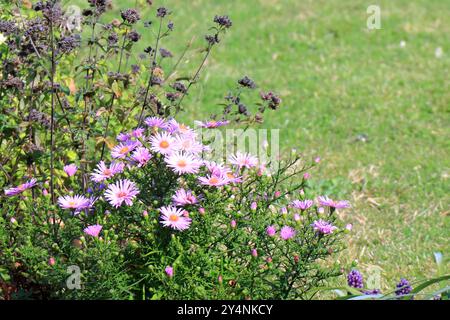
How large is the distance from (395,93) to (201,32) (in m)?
2.10

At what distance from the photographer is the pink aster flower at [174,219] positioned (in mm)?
2359

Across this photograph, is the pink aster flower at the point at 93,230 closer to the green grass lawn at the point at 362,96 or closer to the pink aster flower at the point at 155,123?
the pink aster flower at the point at 155,123

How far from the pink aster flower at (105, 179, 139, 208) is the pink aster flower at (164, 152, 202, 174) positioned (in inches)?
5.9

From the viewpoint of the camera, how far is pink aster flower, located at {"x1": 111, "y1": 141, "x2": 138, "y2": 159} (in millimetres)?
2618

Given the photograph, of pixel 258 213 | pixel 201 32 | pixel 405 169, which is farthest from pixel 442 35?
pixel 258 213

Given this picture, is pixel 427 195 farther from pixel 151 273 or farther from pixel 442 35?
pixel 442 35

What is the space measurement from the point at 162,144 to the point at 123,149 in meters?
0.18

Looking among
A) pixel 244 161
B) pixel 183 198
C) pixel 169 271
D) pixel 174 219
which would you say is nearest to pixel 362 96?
pixel 244 161

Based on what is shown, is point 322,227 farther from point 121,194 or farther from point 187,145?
point 121,194

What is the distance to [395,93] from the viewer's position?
20.4ft

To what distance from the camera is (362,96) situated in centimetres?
613


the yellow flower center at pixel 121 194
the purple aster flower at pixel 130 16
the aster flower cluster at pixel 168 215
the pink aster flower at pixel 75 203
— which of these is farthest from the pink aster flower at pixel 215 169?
the purple aster flower at pixel 130 16

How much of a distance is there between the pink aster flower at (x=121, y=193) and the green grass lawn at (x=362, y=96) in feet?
5.47

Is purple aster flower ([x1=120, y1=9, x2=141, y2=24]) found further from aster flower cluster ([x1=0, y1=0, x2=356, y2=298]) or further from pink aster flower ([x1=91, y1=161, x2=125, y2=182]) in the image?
pink aster flower ([x1=91, y1=161, x2=125, y2=182])
